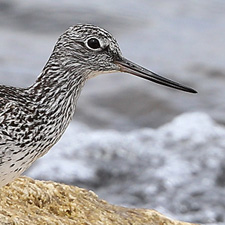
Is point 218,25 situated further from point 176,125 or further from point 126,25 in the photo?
point 176,125

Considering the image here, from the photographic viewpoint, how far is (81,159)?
461 inches

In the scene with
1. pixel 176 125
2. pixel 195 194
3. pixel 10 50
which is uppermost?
pixel 10 50

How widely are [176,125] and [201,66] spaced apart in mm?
2739

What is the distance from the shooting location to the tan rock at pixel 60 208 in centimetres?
583

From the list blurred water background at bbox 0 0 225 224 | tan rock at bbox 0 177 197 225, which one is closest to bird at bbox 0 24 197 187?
tan rock at bbox 0 177 197 225

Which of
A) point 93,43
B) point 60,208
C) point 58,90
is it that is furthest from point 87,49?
point 60,208

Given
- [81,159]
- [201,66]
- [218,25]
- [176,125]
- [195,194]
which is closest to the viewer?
[195,194]

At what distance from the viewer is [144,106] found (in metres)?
14.1

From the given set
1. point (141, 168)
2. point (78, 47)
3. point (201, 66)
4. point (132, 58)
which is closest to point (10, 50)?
point (132, 58)

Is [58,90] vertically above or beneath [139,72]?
beneath

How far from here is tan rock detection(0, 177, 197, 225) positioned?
583cm

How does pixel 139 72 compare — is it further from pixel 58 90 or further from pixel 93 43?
pixel 58 90

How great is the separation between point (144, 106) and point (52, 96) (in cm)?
815

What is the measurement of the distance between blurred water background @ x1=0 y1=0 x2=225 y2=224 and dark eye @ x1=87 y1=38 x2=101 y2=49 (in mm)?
4716
